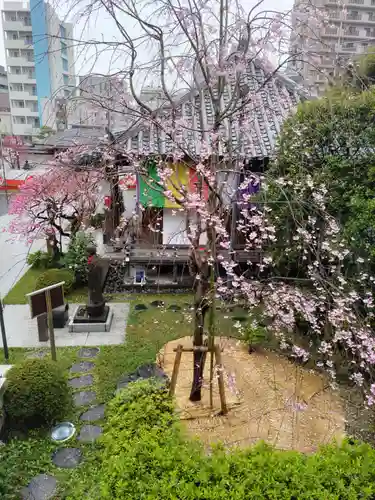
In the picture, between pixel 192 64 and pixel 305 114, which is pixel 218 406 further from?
pixel 305 114

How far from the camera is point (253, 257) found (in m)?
10.6

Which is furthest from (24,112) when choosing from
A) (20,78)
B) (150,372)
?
(150,372)

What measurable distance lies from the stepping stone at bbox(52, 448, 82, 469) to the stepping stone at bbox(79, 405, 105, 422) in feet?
1.97

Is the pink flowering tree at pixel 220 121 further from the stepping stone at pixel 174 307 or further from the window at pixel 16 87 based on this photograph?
the window at pixel 16 87

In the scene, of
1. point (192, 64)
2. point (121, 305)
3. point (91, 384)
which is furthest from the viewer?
point (121, 305)

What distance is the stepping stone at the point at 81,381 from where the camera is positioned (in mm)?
6512

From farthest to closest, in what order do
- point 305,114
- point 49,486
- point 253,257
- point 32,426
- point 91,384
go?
point 253,257 < point 305,114 < point 91,384 < point 32,426 < point 49,486

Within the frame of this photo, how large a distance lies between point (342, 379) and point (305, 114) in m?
5.35

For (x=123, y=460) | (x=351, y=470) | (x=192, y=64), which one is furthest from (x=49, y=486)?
(x=192, y=64)

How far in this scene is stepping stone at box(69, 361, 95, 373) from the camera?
6957 millimetres

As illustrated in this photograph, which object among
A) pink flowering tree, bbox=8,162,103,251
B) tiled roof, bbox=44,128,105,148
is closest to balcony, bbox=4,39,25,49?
Result: tiled roof, bbox=44,128,105,148

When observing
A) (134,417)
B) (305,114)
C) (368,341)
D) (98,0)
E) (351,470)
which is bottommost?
(134,417)

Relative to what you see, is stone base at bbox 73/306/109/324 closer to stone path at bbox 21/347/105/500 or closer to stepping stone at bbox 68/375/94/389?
stone path at bbox 21/347/105/500

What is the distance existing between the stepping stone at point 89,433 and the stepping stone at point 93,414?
0.16m
